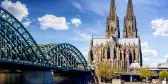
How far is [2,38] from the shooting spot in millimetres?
65688

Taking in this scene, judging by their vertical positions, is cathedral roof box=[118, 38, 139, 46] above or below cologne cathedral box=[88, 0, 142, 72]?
above

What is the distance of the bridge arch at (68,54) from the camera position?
90256mm

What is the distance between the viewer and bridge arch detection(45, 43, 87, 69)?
296 ft

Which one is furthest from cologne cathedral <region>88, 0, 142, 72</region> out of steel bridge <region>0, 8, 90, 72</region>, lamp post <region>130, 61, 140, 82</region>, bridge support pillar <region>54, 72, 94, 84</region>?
steel bridge <region>0, 8, 90, 72</region>

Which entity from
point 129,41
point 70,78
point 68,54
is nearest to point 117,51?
point 129,41

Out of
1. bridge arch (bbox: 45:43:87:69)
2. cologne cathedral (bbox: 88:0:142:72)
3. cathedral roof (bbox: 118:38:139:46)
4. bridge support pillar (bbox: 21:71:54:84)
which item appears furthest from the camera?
cathedral roof (bbox: 118:38:139:46)

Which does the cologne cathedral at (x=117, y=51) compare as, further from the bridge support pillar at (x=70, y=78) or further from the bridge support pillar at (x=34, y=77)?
the bridge support pillar at (x=34, y=77)

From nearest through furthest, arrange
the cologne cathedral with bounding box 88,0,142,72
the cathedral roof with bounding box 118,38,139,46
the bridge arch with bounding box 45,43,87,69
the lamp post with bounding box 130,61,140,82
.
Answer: the bridge arch with bounding box 45,43,87,69 < the lamp post with bounding box 130,61,140,82 < the cologne cathedral with bounding box 88,0,142,72 < the cathedral roof with bounding box 118,38,139,46

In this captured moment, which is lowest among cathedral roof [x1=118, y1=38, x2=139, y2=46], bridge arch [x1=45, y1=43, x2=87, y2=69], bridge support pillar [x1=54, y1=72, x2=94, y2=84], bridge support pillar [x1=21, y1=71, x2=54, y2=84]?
bridge support pillar [x1=54, y1=72, x2=94, y2=84]

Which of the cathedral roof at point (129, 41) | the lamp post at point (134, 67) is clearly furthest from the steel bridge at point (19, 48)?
the cathedral roof at point (129, 41)

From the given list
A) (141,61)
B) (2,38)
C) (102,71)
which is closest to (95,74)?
(102,71)

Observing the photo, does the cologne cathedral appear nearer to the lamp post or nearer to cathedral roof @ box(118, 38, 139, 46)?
cathedral roof @ box(118, 38, 139, 46)

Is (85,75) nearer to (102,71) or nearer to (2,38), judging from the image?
(102,71)

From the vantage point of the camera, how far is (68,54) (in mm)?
106062
